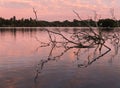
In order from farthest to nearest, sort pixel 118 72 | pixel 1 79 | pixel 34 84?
pixel 118 72, pixel 1 79, pixel 34 84

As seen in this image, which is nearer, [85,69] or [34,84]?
[34,84]

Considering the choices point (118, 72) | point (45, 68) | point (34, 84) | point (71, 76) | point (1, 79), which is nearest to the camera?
point (34, 84)

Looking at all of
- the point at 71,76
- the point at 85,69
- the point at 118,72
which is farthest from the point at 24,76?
the point at 118,72

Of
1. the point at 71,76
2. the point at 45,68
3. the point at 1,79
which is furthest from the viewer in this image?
the point at 45,68

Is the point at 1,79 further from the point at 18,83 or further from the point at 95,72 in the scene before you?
the point at 95,72

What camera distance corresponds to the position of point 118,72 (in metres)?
17.9

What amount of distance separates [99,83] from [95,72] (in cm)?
311

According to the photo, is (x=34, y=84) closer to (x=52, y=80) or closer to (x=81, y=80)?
(x=52, y=80)

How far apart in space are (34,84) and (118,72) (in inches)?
226

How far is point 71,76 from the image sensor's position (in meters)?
16.7

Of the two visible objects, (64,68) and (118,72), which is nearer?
(118,72)

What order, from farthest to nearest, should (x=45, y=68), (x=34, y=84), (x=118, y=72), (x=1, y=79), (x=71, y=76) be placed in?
(x=45, y=68)
(x=118, y=72)
(x=71, y=76)
(x=1, y=79)
(x=34, y=84)

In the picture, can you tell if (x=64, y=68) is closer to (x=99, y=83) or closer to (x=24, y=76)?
(x=24, y=76)

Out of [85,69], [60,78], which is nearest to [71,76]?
[60,78]
